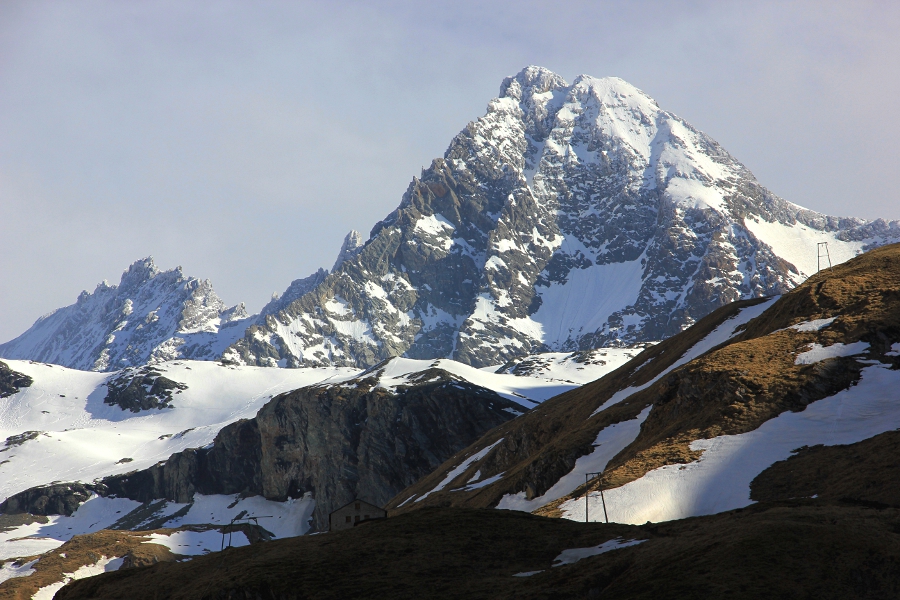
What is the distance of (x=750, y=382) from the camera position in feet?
231

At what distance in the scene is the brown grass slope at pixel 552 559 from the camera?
32688mm

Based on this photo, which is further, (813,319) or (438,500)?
(438,500)

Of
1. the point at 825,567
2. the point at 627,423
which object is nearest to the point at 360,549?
the point at 825,567

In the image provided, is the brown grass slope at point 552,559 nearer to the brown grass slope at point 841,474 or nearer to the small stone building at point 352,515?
the brown grass slope at point 841,474

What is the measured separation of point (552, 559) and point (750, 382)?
109ft

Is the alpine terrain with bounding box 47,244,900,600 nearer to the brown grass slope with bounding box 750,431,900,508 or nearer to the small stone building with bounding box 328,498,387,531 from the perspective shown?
the brown grass slope with bounding box 750,431,900,508

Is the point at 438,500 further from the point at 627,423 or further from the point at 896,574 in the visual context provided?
the point at 896,574

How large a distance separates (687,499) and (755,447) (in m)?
8.14

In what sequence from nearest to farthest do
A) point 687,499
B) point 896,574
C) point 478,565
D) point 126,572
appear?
point 896,574 → point 478,565 → point 687,499 → point 126,572

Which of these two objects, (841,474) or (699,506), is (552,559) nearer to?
(699,506)

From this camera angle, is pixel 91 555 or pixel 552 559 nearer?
pixel 552 559

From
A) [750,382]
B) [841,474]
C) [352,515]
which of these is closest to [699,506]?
[841,474]

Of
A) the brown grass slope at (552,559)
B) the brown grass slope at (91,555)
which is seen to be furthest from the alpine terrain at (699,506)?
the brown grass slope at (91,555)

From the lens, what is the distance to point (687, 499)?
191 ft
